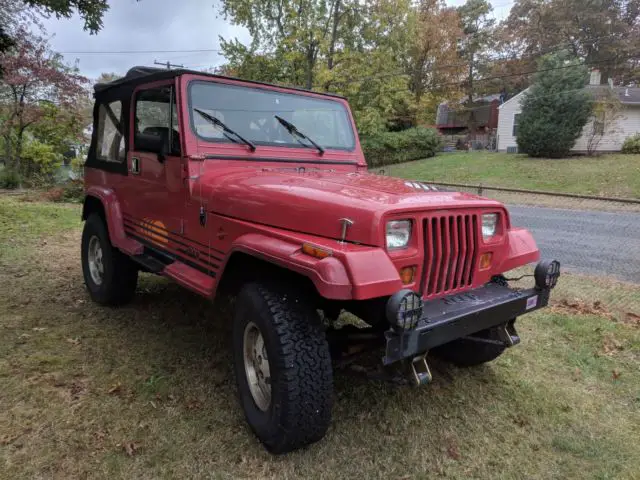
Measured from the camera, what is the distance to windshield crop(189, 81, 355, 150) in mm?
3330

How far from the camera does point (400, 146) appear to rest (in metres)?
23.8

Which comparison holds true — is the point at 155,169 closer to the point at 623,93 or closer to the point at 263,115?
the point at 263,115

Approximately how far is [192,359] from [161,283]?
6.37 feet

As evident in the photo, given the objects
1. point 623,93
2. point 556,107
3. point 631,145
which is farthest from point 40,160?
point 623,93

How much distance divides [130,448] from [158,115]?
231 cm

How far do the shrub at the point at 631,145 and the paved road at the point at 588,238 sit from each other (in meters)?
11.5

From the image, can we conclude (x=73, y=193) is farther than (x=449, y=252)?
Yes

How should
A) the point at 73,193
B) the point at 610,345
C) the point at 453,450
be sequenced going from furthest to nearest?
the point at 73,193, the point at 610,345, the point at 453,450

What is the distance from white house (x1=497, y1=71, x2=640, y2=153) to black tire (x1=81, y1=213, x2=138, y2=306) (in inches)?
798

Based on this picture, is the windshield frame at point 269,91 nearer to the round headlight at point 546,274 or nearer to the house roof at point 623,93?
the round headlight at point 546,274

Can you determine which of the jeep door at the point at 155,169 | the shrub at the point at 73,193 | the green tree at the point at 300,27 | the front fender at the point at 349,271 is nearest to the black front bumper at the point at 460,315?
the front fender at the point at 349,271

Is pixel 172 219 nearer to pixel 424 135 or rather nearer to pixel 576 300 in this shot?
pixel 576 300

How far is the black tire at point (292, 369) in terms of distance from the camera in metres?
2.28

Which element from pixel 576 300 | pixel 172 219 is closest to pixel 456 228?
pixel 172 219
